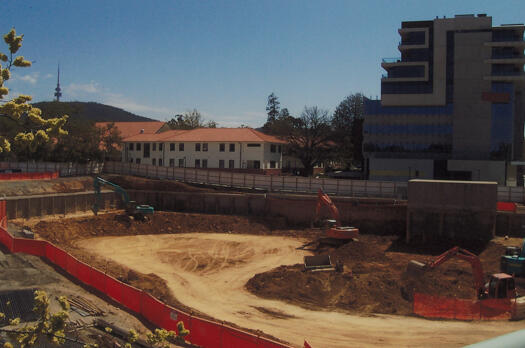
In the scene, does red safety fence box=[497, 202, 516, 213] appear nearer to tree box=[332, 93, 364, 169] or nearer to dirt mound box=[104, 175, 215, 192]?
dirt mound box=[104, 175, 215, 192]

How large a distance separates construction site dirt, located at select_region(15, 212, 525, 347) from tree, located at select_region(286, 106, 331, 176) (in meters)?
33.3

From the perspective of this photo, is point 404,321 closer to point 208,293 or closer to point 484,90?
point 208,293

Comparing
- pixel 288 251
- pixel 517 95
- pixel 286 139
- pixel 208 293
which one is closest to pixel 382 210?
pixel 288 251

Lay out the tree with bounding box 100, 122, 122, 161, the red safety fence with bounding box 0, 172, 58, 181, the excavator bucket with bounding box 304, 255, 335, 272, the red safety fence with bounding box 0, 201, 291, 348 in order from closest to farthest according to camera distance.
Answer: the red safety fence with bounding box 0, 201, 291, 348
the excavator bucket with bounding box 304, 255, 335, 272
the red safety fence with bounding box 0, 172, 58, 181
the tree with bounding box 100, 122, 122, 161

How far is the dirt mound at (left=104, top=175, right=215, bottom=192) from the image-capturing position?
2020 inches

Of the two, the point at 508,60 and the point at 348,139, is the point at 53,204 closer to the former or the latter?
the point at 348,139

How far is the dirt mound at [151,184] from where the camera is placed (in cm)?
5131

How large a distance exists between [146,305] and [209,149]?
5064 cm

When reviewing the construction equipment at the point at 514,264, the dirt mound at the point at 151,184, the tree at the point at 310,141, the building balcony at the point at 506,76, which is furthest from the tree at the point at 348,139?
the construction equipment at the point at 514,264

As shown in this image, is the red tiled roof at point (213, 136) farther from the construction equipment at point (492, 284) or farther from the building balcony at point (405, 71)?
the construction equipment at point (492, 284)

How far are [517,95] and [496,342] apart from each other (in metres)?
80.6

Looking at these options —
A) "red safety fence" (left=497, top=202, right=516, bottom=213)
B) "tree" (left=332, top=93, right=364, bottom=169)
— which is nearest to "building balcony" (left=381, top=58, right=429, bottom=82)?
"tree" (left=332, top=93, right=364, bottom=169)

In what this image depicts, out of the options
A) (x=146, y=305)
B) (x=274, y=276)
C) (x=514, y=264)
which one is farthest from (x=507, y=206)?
(x=146, y=305)

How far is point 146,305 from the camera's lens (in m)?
17.7
